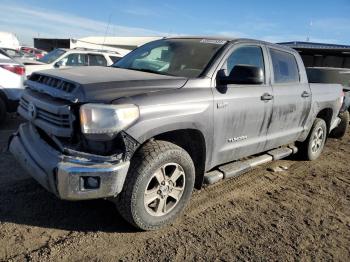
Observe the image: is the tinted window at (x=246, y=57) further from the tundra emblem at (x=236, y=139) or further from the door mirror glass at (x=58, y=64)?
the door mirror glass at (x=58, y=64)

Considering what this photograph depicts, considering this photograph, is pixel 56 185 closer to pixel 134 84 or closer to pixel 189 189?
pixel 134 84

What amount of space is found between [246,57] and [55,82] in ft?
7.78

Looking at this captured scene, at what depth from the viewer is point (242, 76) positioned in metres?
4.12

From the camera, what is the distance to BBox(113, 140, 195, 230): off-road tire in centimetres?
337

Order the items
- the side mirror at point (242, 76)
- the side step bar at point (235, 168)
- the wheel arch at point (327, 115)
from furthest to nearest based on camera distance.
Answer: the wheel arch at point (327, 115), the side step bar at point (235, 168), the side mirror at point (242, 76)

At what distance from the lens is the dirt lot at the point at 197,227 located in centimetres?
334

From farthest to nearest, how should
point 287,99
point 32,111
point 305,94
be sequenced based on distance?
point 305,94
point 287,99
point 32,111

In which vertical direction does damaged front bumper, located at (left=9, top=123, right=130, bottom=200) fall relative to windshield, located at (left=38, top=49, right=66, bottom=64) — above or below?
below

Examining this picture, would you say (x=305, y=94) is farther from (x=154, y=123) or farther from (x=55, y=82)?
(x=55, y=82)

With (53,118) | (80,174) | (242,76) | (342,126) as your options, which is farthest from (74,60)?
(80,174)

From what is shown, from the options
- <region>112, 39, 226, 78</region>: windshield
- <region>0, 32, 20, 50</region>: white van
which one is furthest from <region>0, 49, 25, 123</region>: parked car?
<region>0, 32, 20, 50</region>: white van

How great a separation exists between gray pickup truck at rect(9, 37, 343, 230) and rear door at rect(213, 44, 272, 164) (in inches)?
0.5

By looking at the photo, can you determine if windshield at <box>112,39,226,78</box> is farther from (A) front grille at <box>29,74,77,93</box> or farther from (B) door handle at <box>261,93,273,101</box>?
(A) front grille at <box>29,74,77,93</box>

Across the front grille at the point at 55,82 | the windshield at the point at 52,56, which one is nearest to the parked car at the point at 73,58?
the windshield at the point at 52,56
